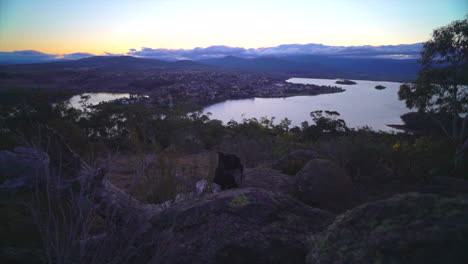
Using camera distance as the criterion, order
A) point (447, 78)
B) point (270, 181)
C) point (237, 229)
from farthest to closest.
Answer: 1. point (447, 78)
2. point (270, 181)
3. point (237, 229)

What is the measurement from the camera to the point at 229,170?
4672 millimetres

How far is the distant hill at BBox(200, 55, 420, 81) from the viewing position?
336 ft

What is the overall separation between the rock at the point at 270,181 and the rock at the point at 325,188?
18cm

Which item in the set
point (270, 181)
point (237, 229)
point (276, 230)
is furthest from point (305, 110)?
point (237, 229)

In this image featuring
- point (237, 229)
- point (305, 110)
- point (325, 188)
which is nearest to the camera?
point (237, 229)

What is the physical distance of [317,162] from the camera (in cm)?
497

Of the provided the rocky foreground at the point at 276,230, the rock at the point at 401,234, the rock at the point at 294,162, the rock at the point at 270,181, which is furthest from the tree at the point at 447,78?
the rock at the point at 401,234

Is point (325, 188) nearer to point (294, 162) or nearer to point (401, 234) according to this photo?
point (294, 162)

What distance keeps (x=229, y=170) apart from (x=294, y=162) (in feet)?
7.52

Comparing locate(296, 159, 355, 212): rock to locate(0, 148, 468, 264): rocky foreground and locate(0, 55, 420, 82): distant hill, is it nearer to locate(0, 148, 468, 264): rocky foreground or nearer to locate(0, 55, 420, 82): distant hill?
locate(0, 148, 468, 264): rocky foreground

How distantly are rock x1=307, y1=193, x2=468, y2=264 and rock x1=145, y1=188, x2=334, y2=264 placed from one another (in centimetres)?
46

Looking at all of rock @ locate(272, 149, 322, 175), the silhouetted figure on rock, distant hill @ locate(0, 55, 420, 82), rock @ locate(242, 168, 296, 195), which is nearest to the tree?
rock @ locate(272, 149, 322, 175)

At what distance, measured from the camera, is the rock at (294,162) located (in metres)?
6.24

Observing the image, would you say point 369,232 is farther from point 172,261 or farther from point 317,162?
point 317,162
